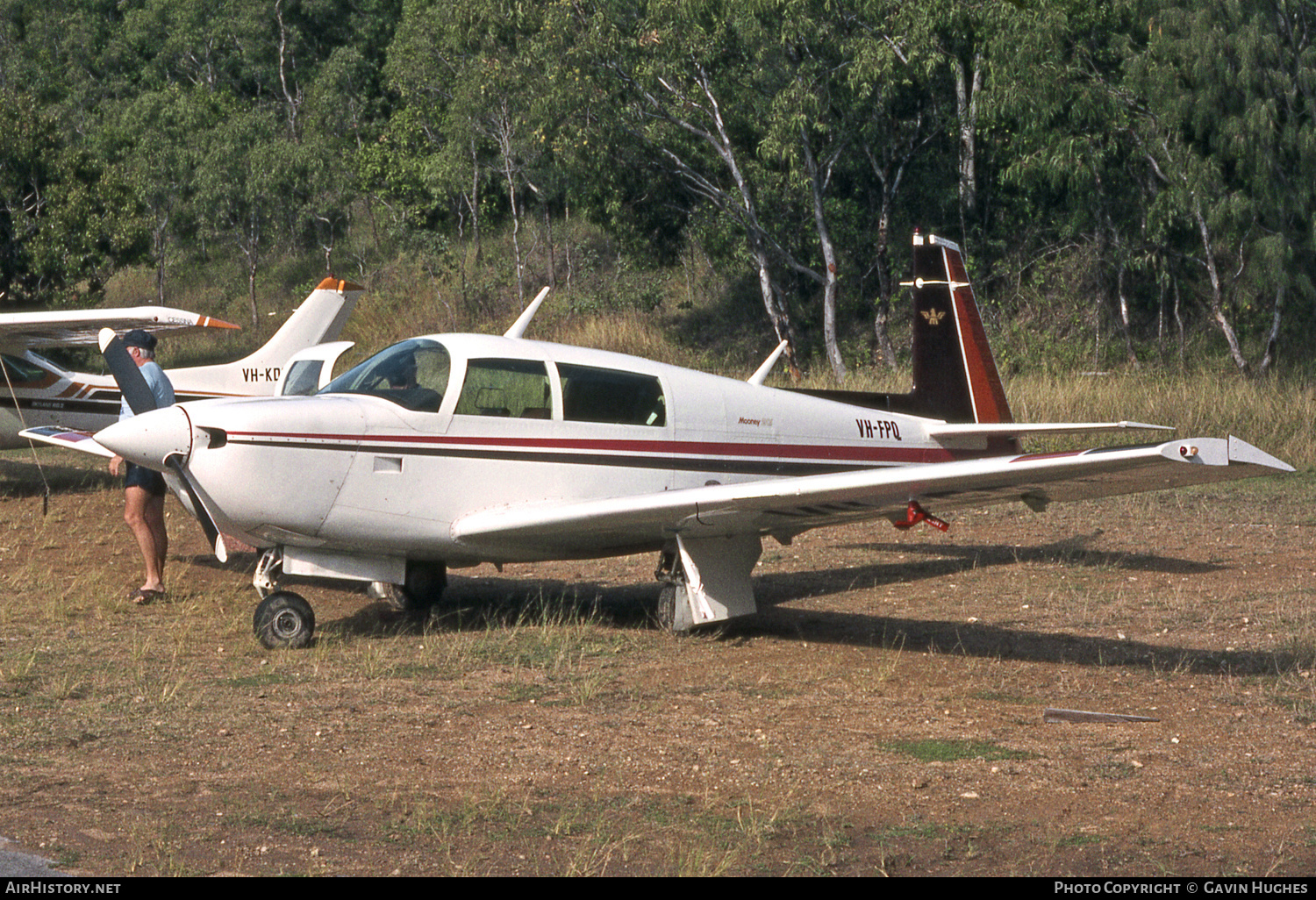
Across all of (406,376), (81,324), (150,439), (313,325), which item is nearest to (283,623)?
(150,439)

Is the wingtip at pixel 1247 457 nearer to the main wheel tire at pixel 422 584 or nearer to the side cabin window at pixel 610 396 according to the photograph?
the side cabin window at pixel 610 396

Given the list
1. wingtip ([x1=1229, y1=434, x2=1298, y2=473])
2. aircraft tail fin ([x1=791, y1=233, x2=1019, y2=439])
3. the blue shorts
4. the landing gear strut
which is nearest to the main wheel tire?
the landing gear strut

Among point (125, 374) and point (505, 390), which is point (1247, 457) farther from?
point (125, 374)

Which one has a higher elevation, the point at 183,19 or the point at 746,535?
the point at 183,19

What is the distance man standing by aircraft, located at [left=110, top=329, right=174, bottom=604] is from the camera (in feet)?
29.1

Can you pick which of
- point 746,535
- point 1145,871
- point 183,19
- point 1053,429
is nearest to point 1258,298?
point 1053,429

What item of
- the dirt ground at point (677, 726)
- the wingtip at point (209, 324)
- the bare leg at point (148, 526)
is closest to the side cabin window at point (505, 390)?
the dirt ground at point (677, 726)

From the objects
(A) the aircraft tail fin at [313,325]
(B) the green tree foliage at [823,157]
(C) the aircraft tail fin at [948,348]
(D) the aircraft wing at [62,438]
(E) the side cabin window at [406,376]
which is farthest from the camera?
(B) the green tree foliage at [823,157]

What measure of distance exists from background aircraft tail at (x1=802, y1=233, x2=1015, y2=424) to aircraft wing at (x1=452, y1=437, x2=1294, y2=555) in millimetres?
2806

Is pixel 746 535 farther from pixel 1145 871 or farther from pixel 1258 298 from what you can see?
pixel 1258 298

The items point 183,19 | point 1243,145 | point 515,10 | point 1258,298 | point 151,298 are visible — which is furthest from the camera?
point 183,19

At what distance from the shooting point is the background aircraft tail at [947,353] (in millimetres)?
10398

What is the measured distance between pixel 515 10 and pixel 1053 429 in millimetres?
17990

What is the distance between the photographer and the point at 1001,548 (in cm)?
1116
